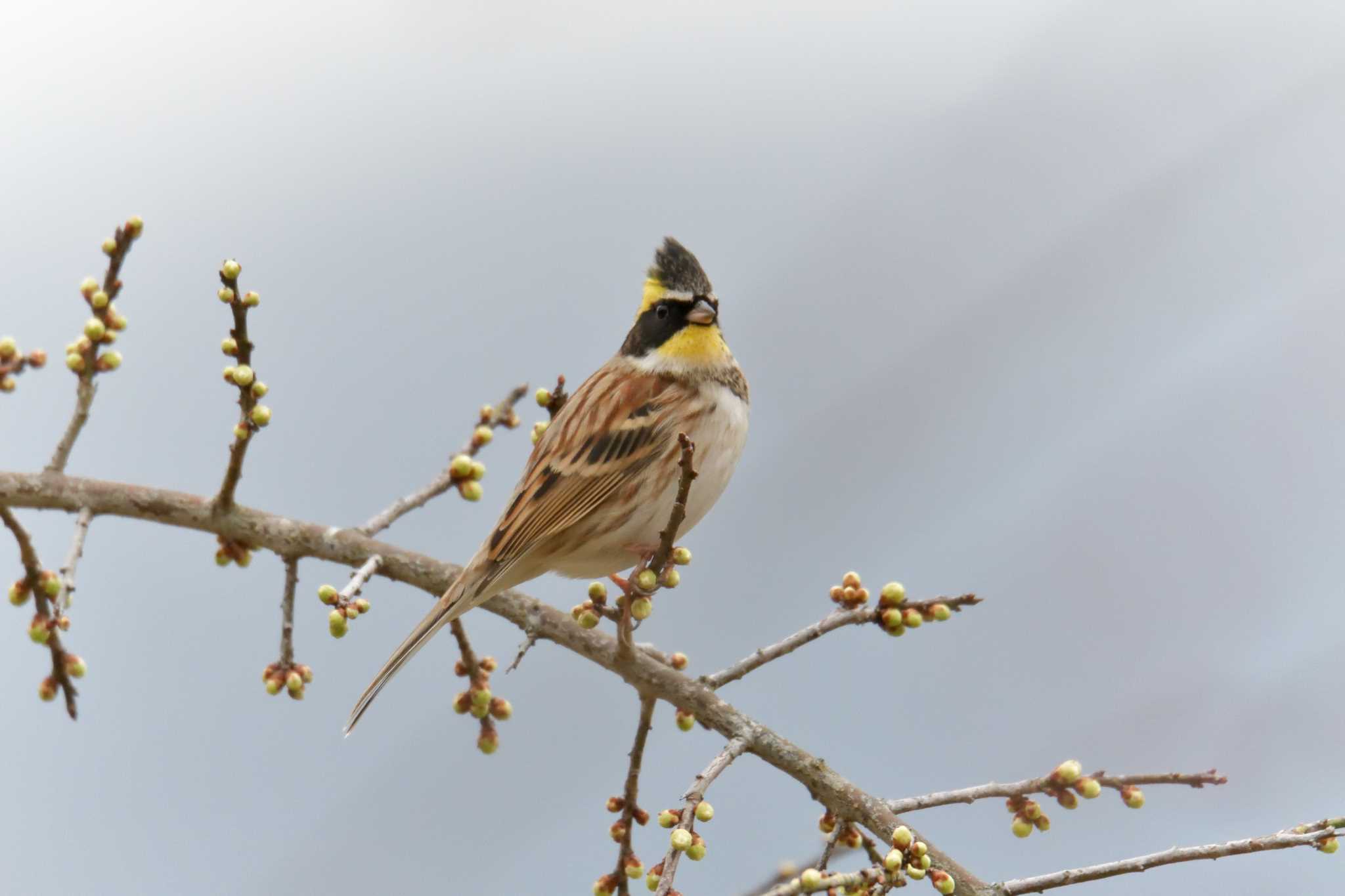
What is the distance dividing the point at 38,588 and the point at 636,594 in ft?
6.55

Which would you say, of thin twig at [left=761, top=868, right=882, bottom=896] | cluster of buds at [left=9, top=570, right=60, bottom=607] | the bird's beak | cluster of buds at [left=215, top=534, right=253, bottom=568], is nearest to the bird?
the bird's beak

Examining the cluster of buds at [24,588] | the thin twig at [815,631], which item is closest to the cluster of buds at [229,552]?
the cluster of buds at [24,588]

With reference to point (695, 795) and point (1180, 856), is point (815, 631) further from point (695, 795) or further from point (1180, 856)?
point (1180, 856)

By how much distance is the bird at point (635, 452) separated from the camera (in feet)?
16.0

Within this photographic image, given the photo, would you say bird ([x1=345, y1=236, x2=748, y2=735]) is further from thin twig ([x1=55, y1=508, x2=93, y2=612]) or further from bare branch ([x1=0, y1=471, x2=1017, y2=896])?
thin twig ([x1=55, y1=508, x2=93, y2=612])

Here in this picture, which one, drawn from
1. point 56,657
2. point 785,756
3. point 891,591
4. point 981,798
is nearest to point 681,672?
point 785,756

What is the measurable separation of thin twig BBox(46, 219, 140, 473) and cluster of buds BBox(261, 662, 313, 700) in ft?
3.43

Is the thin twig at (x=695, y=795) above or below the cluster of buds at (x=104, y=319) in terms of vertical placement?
below

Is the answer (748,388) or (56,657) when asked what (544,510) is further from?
(56,657)

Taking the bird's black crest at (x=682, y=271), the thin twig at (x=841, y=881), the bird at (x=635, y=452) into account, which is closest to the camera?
the thin twig at (x=841, y=881)

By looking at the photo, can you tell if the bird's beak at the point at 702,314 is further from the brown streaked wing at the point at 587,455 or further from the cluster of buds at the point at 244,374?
the cluster of buds at the point at 244,374

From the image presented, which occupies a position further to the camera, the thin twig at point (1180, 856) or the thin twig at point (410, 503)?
the thin twig at point (410, 503)

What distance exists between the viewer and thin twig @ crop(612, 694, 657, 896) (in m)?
4.20

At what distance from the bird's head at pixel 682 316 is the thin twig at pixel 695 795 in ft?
6.43
